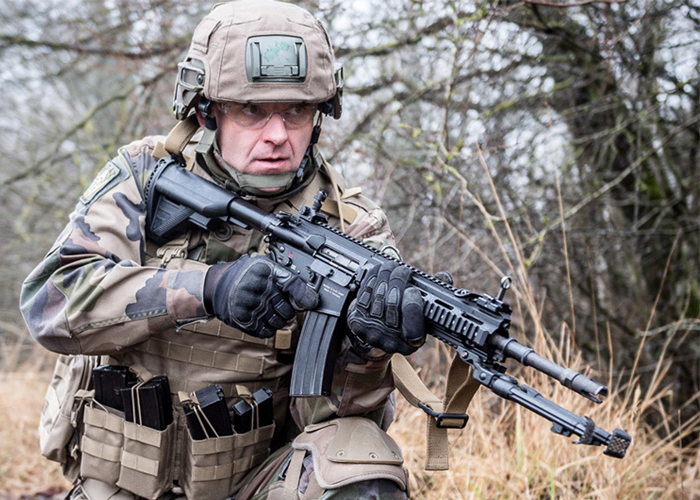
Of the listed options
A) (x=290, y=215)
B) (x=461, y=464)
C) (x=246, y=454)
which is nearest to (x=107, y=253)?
(x=290, y=215)

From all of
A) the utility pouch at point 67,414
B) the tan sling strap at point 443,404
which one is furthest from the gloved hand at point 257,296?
the utility pouch at point 67,414

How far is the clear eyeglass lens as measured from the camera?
2.73 m

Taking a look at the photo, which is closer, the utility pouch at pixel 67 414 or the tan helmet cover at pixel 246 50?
the tan helmet cover at pixel 246 50

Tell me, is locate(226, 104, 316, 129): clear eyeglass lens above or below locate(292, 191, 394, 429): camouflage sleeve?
above

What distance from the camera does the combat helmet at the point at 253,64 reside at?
2.63 metres

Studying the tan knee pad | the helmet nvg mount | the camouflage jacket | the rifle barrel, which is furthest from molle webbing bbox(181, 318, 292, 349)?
the rifle barrel

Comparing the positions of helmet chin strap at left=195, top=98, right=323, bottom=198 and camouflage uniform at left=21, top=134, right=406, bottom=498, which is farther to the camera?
helmet chin strap at left=195, top=98, right=323, bottom=198

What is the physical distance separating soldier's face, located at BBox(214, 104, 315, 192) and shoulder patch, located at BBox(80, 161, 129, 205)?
1.40ft

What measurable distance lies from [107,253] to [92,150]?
169 inches

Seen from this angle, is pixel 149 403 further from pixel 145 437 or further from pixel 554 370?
pixel 554 370

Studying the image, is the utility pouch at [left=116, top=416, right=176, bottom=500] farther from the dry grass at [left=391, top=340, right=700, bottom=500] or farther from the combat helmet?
the dry grass at [left=391, top=340, right=700, bottom=500]

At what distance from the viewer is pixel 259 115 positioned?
2738 mm

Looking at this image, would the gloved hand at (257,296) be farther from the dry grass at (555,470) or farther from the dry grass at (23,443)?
the dry grass at (23,443)

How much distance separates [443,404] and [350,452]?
369 millimetres
